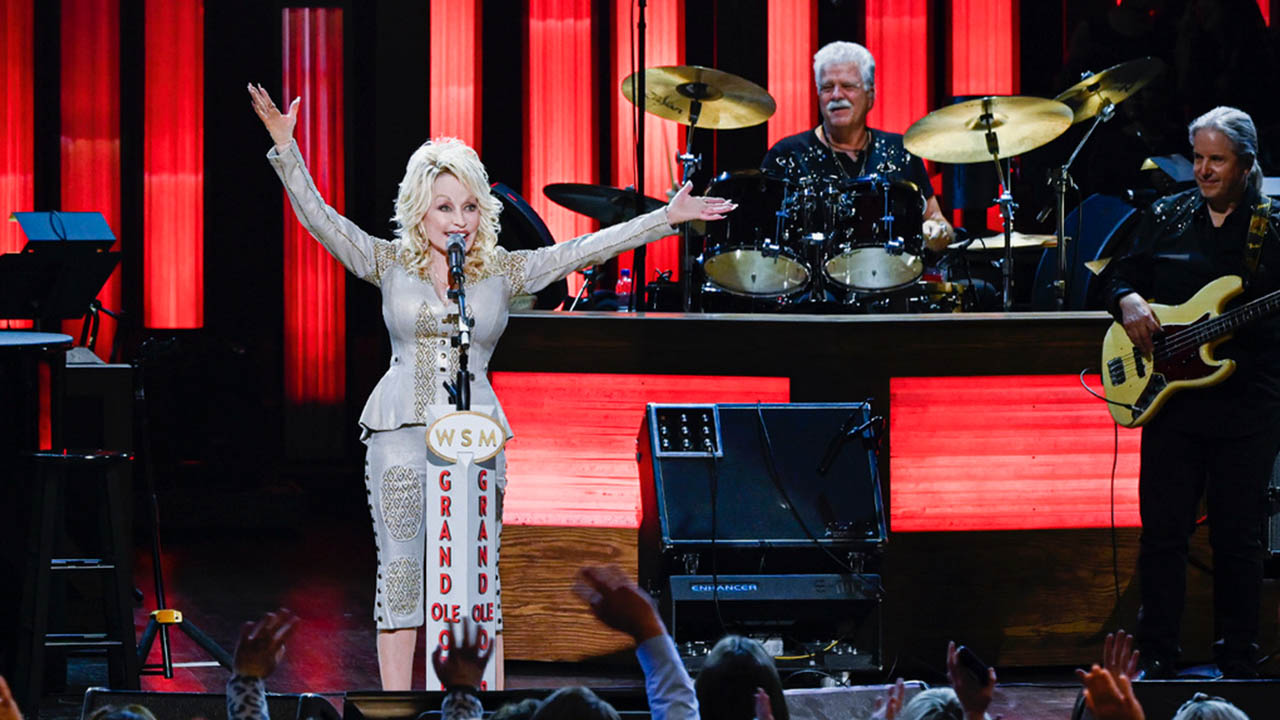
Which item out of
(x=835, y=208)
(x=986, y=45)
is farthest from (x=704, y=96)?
(x=986, y=45)

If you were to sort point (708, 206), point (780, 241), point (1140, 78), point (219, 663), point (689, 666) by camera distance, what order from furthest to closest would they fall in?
point (1140, 78), point (780, 241), point (219, 663), point (689, 666), point (708, 206)

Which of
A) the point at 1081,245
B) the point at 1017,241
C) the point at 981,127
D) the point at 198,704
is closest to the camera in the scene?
the point at 198,704

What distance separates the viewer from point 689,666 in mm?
4922

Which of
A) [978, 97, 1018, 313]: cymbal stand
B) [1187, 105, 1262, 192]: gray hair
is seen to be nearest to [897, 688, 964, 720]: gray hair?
[1187, 105, 1262, 192]: gray hair

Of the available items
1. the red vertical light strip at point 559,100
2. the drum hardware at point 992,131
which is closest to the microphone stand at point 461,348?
the drum hardware at point 992,131

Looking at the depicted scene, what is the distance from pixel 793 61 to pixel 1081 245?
1888mm

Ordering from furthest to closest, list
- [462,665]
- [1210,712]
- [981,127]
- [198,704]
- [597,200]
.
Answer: [597,200], [981,127], [198,704], [462,665], [1210,712]

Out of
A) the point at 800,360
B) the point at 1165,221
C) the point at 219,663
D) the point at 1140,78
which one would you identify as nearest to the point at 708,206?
the point at 800,360

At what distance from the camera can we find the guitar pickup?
5.19 meters

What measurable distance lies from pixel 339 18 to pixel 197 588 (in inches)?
153

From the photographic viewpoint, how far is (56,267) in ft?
18.5

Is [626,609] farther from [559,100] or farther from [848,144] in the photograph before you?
[559,100]

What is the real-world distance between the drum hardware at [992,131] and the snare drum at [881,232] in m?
0.63

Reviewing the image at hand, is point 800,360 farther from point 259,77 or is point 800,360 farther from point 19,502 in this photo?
point 259,77
